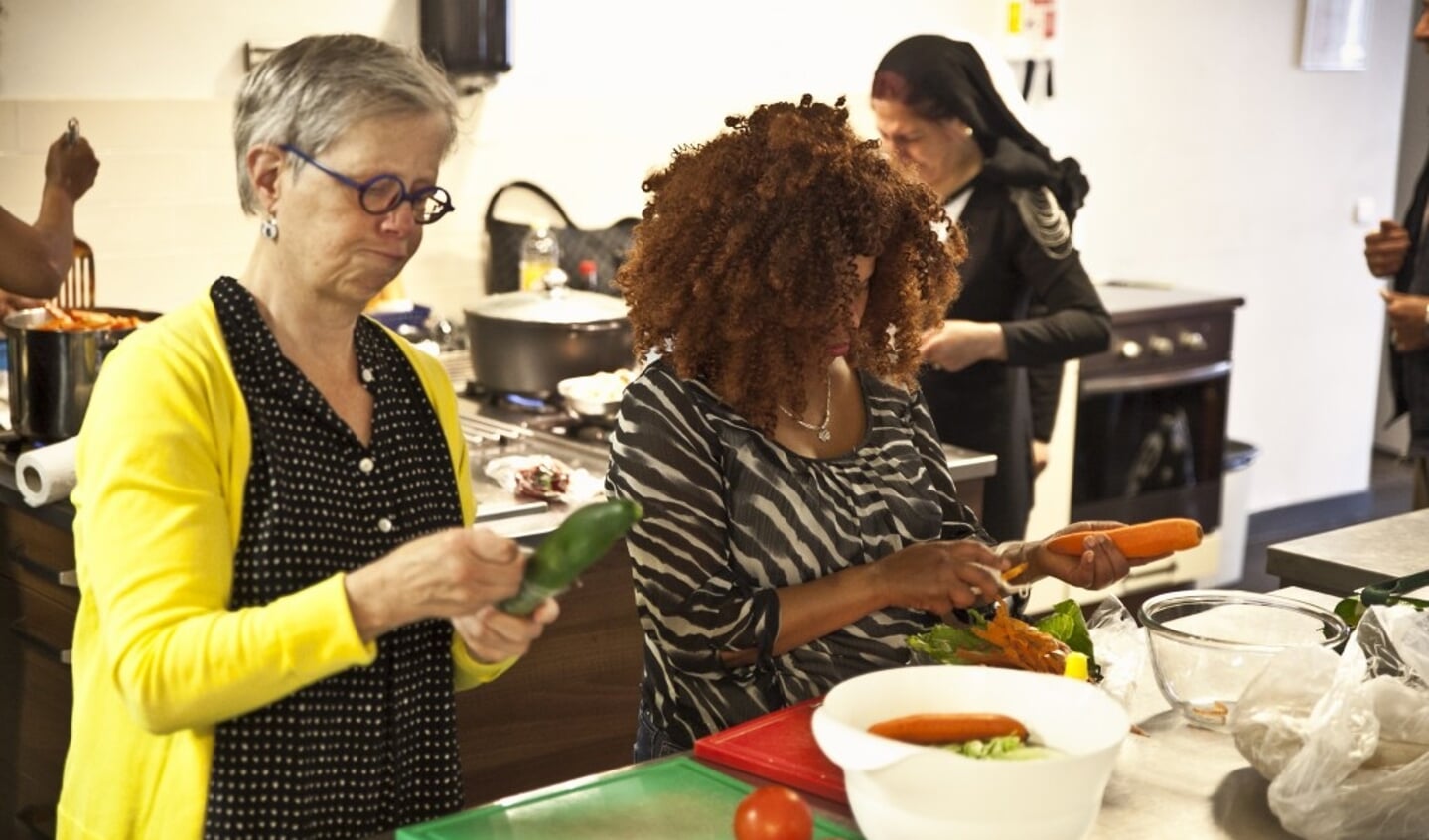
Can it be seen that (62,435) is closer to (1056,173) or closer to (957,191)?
(957,191)

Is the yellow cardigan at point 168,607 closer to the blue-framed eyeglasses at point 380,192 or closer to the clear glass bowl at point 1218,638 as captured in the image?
the blue-framed eyeglasses at point 380,192

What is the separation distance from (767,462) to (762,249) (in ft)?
0.78

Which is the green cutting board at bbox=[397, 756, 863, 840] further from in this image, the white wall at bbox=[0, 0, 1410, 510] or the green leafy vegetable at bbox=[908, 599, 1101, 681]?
the white wall at bbox=[0, 0, 1410, 510]

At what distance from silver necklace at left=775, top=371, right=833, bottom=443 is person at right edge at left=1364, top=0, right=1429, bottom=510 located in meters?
2.23

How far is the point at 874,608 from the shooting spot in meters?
1.87

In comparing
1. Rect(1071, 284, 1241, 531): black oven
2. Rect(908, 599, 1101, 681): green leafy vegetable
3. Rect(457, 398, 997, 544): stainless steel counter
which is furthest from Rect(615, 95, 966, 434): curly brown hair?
Rect(1071, 284, 1241, 531): black oven

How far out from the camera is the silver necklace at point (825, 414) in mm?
1982

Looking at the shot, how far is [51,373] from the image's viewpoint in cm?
279

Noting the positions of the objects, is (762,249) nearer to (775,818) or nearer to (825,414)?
(825,414)

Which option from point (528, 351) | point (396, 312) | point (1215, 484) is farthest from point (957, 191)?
point (1215, 484)

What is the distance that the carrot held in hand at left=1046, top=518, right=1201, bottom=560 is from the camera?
187 centimetres

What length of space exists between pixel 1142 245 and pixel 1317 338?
3.87 feet

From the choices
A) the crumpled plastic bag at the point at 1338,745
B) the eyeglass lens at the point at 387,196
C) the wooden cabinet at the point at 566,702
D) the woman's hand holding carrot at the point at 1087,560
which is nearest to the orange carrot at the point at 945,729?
the crumpled plastic bag at the point at 1338,745

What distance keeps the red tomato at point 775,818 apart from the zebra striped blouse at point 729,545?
43 centimetres
